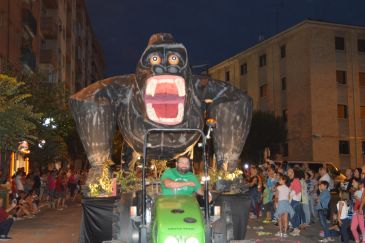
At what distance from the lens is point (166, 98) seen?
699cm

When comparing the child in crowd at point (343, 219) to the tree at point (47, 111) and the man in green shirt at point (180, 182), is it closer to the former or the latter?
the man in green shirt at point (180, 182)

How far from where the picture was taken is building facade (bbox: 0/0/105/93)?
2659cm

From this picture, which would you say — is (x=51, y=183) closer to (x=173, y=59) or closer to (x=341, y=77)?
(x=173, y=59)

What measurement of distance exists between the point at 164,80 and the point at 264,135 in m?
32.2

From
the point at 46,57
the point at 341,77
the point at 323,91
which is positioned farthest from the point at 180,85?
the point at 341,77

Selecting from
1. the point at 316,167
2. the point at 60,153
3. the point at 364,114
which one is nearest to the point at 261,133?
the point at 364,114

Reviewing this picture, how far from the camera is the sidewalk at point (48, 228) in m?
12.3

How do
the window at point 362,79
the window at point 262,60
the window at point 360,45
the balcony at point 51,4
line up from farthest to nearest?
the window at point 262,60
the window at point 360,45
the balcony at point 51,4
the window at point 362,79

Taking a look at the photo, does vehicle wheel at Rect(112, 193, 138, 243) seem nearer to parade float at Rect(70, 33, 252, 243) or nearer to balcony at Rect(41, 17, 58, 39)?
parade float at Rect(70, 33, 252, 243)

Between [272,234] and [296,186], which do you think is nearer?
[272,234]

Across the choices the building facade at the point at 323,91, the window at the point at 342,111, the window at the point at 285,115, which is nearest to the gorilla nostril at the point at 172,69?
the building facade at the point at 323,91

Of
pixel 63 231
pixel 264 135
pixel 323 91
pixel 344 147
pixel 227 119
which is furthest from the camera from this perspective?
pixel 264 135

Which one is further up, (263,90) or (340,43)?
(340,43)

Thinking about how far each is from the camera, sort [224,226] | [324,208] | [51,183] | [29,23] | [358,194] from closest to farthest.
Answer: [224,226]
[358,194]
[324,208]
[51,183]
[29,23]
